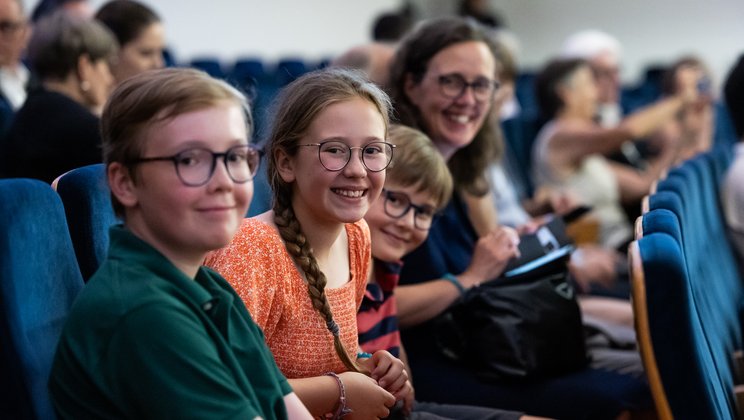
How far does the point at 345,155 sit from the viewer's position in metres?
1.36

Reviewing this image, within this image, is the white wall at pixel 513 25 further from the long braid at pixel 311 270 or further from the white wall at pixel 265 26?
the long braid at pixel 311 270

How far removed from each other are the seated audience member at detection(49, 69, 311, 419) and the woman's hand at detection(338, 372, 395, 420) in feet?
0.74

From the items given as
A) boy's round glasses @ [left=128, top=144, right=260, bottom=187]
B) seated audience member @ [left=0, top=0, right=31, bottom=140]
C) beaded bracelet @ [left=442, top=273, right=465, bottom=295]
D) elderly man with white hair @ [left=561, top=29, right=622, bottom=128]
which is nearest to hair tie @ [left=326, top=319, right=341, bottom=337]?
boy's round glasses @ [left=128, top=144, right=260, bottom=187]

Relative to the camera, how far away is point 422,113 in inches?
84.1

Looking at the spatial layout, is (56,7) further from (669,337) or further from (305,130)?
(669,337)

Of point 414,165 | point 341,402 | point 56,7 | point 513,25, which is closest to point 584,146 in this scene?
point 414,165

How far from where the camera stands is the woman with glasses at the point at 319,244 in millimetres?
1297

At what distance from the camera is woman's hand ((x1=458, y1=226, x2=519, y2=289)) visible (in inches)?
76.0

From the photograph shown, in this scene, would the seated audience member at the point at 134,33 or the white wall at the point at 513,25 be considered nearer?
the seated audience member at the point at 134,33

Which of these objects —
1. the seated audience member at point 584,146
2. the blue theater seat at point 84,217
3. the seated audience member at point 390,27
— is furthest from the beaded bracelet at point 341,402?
the seated audience member at point 390,27

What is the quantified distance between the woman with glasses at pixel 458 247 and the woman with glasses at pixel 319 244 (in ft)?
1.36

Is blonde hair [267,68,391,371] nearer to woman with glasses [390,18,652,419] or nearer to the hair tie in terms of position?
the hair tie

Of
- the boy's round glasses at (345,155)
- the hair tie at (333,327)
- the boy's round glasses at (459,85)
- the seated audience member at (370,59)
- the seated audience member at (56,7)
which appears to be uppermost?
the seated audience member at (56,7)

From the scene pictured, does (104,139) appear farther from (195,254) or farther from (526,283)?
(526,283)
